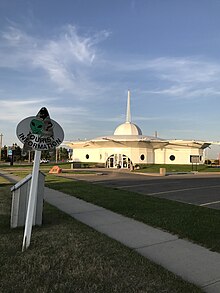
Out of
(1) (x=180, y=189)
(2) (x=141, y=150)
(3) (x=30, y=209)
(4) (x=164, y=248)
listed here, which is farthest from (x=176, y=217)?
(2) (x=141, y=150)

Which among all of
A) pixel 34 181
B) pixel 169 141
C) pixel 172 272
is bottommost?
pixel 172 272

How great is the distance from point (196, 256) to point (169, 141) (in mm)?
43240

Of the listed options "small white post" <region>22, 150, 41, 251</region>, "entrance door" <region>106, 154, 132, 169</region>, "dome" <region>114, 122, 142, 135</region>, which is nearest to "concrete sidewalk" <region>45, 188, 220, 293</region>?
"small white post" <region>22, 150, 41, 251</region>

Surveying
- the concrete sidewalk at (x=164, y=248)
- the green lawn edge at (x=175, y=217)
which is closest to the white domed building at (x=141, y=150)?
the green lawn edge at (x=175, y=217)

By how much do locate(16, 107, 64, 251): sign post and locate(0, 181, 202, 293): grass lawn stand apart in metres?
0.51

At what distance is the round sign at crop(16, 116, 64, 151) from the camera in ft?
15.9

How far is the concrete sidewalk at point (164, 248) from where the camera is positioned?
3746 millimetres

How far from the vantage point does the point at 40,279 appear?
3.52 metres

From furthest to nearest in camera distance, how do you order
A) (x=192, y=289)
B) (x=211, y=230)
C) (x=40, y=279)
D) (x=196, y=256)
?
(x=211, y=230) < (x=196, y=256) < (x=40, y=279) < (x=192, y=289)

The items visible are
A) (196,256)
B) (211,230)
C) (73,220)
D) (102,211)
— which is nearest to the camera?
(196,256)

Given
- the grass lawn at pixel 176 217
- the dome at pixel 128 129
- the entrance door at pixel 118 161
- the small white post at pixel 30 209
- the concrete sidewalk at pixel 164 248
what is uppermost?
the dome at pixel 128 129

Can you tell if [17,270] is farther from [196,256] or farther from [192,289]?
[196,256]

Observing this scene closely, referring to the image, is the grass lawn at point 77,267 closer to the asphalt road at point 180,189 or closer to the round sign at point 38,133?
the round sign at point 38,133

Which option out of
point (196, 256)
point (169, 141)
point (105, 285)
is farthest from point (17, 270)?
point (169, 141)
